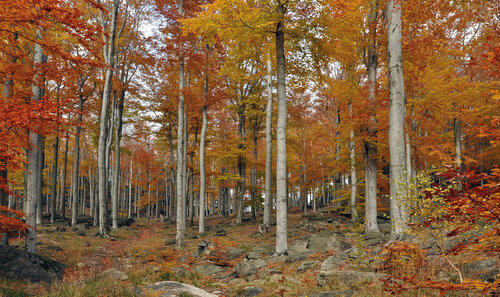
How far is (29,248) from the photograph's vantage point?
9.03m

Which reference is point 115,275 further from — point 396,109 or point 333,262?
point 396,109

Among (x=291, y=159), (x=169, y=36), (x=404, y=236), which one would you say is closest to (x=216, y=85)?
(x=169, y=36)

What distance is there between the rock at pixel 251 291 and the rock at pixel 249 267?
2.09m

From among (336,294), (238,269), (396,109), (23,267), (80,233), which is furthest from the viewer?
(80,233)

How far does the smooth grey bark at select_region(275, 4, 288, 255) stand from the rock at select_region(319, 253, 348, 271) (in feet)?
7.41

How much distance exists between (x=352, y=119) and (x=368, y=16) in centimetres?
489

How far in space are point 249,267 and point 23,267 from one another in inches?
241

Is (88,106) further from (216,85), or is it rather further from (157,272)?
(157,272)

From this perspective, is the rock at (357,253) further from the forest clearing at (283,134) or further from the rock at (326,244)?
the rock at (326,244)

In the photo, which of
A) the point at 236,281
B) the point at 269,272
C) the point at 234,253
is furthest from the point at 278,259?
the point at 234,253

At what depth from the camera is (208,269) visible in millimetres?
9438

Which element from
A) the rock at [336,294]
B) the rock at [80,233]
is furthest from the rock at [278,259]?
the rock at [80,233]

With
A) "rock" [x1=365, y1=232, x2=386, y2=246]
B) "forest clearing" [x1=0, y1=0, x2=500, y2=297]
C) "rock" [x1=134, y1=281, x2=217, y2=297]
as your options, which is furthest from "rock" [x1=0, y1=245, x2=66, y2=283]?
"rock" [x1=365, y1=232, x2=386, y2=246]

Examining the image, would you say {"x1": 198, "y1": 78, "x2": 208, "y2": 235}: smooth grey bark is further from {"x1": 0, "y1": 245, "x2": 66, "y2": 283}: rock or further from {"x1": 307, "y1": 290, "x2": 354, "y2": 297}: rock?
{"x1": 307, "y1": 290, "x2": 354, "y2": 297}: rock
